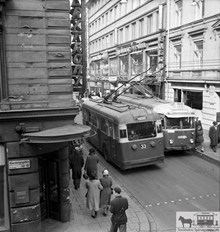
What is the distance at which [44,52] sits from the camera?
805 centimetres

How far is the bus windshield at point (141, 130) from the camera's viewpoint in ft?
46.2

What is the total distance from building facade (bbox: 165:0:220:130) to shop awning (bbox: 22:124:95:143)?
54.3 ft

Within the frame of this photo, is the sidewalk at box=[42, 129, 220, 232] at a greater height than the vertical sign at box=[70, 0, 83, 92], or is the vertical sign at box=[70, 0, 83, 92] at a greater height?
the vertical sign at box=[70, 0, 83, 92]

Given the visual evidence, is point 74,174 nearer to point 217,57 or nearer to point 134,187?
point 134,187

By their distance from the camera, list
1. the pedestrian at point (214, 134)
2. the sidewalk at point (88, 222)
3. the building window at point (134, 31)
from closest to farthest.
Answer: the sidewalk at point (88, 222) < the pedestrian at point (214, 134) < the building window at point (134, 31)

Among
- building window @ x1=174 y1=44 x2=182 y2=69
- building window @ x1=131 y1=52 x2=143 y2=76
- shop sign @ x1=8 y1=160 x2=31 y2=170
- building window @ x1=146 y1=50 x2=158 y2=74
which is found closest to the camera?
shop sign @ x1=8 y1=160 x2=31 y2=170

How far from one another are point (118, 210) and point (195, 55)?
65.7ft

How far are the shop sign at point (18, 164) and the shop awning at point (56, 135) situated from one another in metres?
0.58

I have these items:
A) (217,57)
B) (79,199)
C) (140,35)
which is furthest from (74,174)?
(140,35)

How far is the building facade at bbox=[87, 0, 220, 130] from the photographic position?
23.5 metres

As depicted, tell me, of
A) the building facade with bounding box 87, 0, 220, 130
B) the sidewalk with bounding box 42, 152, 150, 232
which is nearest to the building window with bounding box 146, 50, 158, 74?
the building facade with bounding box 87, 0, 220, 130

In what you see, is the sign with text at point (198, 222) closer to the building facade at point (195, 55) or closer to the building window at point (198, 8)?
the building facade at point (195, 55)

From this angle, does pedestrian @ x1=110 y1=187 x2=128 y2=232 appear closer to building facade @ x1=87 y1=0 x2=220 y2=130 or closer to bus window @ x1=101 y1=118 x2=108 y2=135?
bus window @ x1=101 y1=118 x2=108 y2=135

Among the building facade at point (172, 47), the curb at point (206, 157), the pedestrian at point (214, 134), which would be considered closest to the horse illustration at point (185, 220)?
the curb at point (206, 157)
